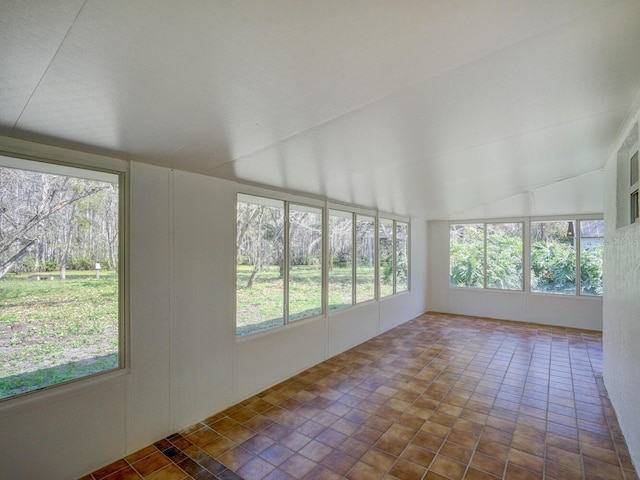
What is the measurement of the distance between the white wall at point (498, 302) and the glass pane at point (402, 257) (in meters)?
1.24

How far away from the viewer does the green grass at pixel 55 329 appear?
1956 mm

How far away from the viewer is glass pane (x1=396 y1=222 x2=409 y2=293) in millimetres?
6773

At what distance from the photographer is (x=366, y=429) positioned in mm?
2795

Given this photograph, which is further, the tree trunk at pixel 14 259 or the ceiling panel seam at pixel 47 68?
the tree trunk at pixel 14 259

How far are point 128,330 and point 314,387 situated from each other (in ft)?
6.81

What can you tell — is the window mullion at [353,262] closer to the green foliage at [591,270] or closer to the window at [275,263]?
the window at [275,263]

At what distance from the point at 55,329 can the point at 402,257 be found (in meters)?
5.95

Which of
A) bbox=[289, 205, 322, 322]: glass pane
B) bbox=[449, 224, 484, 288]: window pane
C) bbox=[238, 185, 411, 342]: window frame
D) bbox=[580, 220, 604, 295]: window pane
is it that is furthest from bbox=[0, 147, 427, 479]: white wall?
bbox=[580, 220, 604, 295]: window pane

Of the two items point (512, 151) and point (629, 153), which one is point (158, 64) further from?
point (629, 153)

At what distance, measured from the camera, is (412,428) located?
2.81m

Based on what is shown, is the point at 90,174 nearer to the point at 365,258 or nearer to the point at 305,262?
the point at 305,262

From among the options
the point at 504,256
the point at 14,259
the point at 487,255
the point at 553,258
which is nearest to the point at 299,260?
the point at 14,259

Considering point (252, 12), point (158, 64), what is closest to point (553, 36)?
point (252, 12)

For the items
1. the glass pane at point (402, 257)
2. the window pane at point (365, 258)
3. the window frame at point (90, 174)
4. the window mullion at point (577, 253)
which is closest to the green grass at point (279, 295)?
the window pane at point (365, 258)
